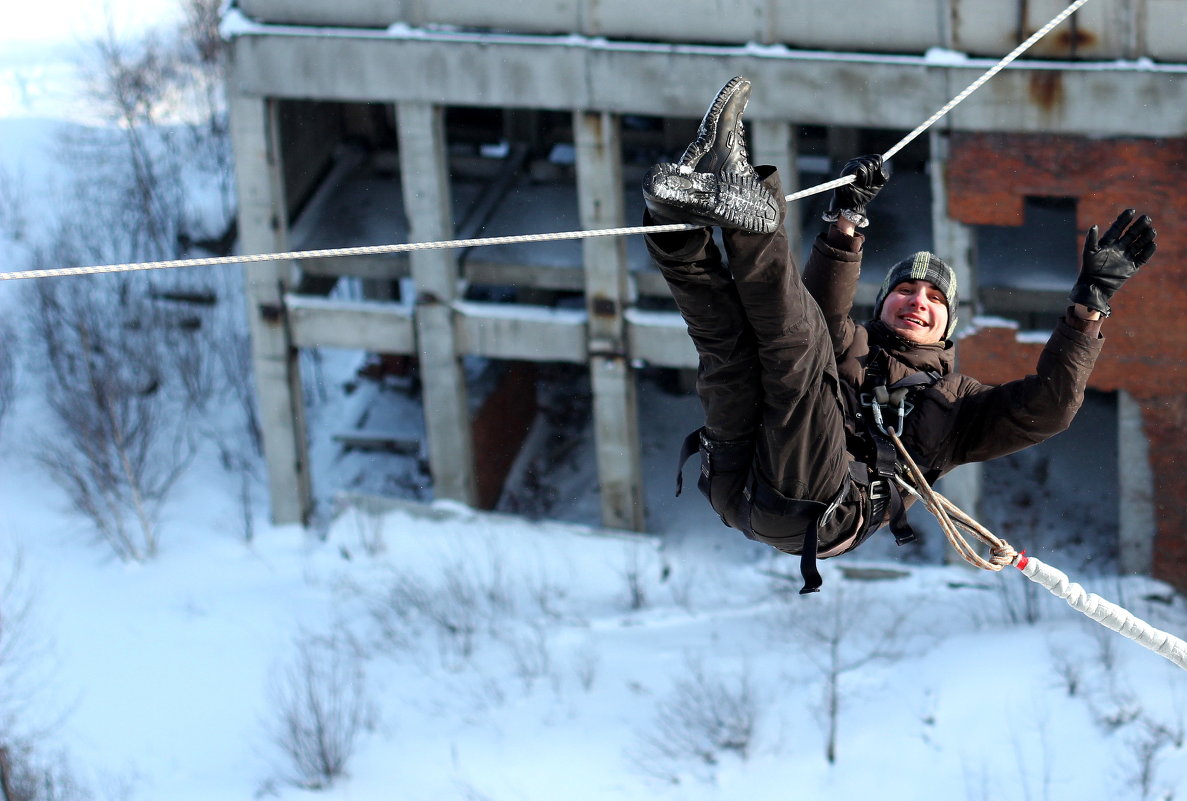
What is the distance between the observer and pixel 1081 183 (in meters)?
17.7

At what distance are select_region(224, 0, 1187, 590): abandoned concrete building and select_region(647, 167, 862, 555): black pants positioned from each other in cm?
1148

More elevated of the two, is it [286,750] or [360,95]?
[360,95]

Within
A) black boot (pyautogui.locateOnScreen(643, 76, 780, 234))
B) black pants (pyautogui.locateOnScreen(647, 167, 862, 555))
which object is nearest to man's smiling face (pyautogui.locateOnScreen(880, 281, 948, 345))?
black pants (pyautogui.locateOnScreen(647, 167, 862, 555))

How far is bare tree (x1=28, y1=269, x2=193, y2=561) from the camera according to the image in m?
A: 23.0

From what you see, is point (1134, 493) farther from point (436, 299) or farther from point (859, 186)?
point (859, 186)

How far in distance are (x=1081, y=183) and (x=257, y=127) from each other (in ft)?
32.6

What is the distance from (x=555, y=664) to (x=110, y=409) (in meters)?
8.00

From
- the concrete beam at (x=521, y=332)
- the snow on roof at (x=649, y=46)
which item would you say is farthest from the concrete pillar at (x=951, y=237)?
the concrete beam at (x=521, y=332)

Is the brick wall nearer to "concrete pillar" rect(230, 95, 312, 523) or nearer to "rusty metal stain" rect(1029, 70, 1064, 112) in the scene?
"rusty metal stain" rect(1029, 70, 1064, 112)

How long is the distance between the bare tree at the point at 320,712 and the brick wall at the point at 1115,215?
790cm

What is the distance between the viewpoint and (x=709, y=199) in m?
5.43

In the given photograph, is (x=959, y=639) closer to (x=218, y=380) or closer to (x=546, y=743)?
(x=546, y=743)

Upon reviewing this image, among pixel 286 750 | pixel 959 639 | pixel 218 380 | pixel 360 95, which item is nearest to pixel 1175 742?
pixel 959 639

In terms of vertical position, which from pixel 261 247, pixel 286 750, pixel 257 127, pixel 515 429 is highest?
pixel 257 127
